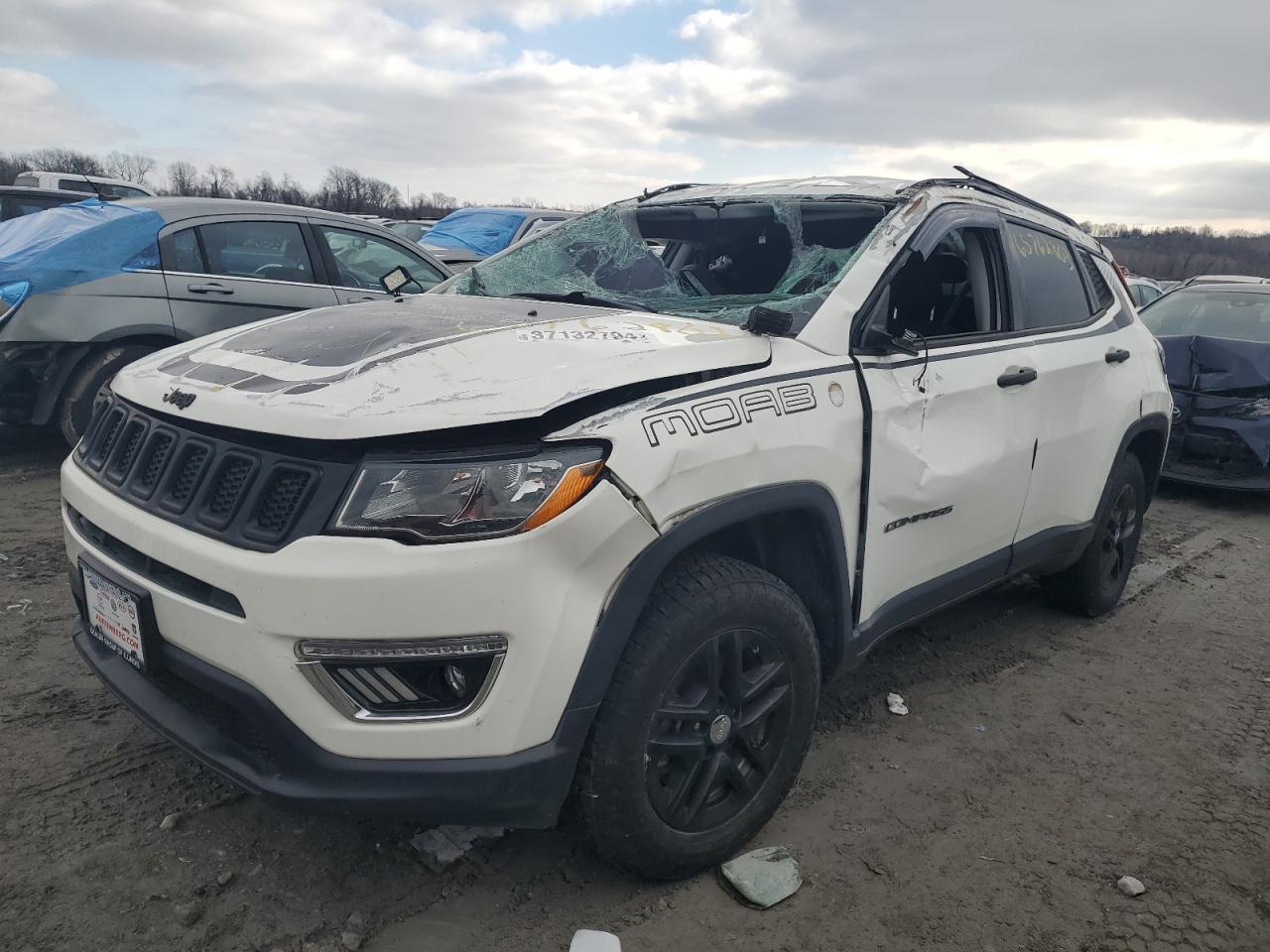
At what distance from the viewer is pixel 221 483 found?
2064 millimetres

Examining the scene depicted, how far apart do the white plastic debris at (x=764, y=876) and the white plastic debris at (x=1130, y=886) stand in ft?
2.73

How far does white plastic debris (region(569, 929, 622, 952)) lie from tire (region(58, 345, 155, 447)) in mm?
4612

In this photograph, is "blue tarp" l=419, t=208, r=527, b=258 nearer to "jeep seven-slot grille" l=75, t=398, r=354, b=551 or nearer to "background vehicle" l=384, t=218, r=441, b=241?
"background vehicle" l=384, t=218, r=441, b=241

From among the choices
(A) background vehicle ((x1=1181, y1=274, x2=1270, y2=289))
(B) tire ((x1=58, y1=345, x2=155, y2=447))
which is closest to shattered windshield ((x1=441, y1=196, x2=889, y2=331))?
(B) tire ((x1=58, y1=345, x2=155, y2=447))

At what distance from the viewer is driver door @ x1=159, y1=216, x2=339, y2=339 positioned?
5.81 m

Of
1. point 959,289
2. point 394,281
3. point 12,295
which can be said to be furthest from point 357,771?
point 12,295

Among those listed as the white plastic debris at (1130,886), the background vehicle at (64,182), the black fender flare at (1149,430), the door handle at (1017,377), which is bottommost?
the white plastic debris at (1130,886)

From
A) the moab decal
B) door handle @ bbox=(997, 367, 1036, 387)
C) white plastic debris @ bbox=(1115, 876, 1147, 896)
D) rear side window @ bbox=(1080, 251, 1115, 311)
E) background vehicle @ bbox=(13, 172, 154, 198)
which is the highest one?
background vehicle @ bbox=(13, 172, 154, 198)

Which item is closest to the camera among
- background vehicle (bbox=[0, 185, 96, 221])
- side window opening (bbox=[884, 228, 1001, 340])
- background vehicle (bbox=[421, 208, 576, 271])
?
side window opening (bbox=[884, 228, 1001, 340])

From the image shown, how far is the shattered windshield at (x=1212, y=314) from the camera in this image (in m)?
7.11

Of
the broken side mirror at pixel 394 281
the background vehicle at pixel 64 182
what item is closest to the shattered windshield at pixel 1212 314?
the broken side mirror at pixel 394 281

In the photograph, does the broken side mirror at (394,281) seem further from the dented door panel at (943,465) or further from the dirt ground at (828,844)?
the dented door panel at (943,465)

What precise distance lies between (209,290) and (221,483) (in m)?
4.35

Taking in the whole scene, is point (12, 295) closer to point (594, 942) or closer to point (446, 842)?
point (446, 842)
